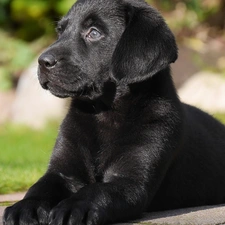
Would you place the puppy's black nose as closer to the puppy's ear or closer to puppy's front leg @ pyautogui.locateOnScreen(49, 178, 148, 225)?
the puppy's ear

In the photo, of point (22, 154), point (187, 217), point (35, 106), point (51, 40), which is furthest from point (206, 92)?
point (187, 217)

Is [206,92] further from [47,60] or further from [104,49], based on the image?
[47,60]

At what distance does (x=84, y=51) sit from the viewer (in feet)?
14.4

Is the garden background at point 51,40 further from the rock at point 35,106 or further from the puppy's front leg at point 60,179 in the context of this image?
the puppy's front leg at point 60,179

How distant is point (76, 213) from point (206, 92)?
895cm

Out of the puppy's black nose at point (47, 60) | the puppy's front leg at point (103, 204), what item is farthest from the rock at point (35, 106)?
the puppy's front leg at point (103, 204)

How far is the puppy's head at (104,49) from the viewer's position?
4.25 metres

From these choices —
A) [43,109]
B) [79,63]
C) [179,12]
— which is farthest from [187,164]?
[179,12]

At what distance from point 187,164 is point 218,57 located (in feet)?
31.3

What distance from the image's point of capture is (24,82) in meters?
13.5

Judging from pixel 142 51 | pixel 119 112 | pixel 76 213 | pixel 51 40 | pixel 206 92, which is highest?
pixel 142 51

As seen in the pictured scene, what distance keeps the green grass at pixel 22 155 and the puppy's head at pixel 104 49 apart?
178 centimetres

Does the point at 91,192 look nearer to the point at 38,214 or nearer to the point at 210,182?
the point at 38,214

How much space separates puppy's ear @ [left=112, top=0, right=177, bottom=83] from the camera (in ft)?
13.9
